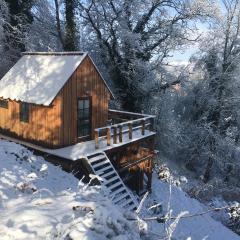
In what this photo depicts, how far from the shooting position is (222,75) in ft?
90.6

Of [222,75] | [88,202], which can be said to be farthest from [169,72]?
[88,202]

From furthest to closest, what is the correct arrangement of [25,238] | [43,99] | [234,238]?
[234,238], [43,99], [25,238]

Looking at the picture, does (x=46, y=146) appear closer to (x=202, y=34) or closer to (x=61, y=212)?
(x=61, y=212)

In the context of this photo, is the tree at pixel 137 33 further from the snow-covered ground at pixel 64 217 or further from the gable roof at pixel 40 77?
the snow-covered ground at pixel 64 217

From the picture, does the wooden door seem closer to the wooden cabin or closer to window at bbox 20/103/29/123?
the wooden cabin

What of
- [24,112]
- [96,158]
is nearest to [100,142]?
[96,158]

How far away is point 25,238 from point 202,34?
23.3m

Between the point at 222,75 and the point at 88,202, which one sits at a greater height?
the point at 222,75

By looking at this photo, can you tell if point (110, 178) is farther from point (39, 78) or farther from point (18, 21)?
point (18, 21)

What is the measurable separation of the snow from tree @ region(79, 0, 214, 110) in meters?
7.61

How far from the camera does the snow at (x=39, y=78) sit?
1529cm

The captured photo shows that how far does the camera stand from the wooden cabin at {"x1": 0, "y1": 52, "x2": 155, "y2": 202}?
49.6ft

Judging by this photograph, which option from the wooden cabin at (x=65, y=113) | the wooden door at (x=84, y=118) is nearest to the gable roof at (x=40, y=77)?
the wooden cabin at (x=65, y=113)

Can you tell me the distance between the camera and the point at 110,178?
1445cm
